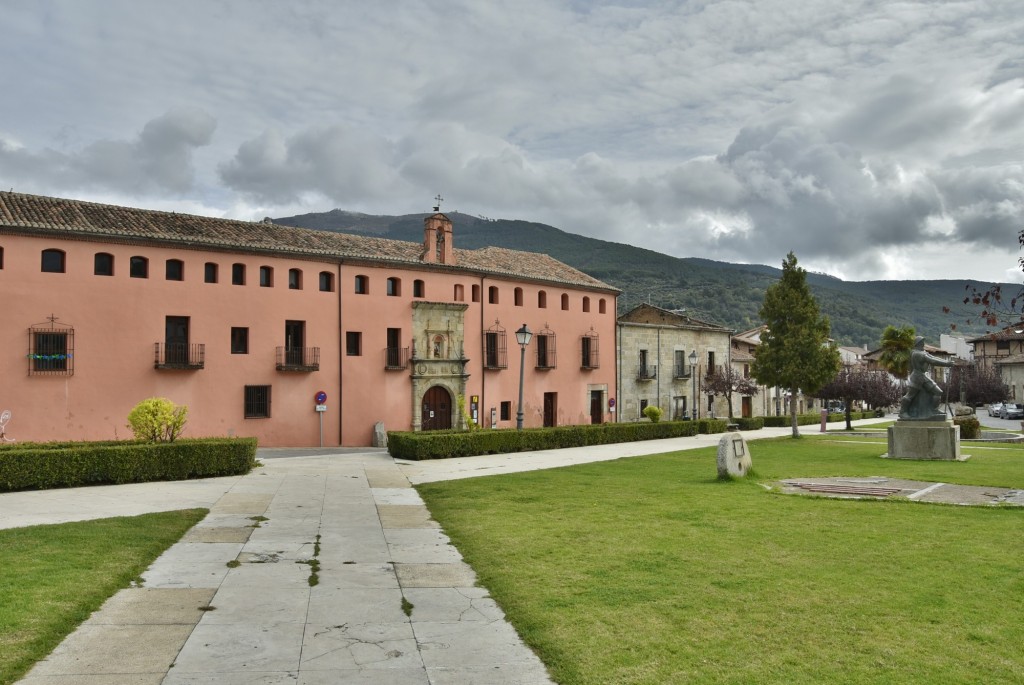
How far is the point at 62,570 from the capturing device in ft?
28.1

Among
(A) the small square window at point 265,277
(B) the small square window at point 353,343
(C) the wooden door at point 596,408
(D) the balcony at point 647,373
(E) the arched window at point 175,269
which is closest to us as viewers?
(E) the arched window at point 175,269

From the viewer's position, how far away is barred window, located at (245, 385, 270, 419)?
31.4m

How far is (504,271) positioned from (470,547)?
101 ft

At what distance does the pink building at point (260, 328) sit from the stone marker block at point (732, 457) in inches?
803

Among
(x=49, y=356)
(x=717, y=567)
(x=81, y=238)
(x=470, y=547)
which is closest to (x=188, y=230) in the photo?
(x=81, y=238)

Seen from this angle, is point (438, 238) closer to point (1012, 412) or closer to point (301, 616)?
point (301, 616)

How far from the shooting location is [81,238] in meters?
27.5

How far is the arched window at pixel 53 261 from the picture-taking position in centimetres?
2711

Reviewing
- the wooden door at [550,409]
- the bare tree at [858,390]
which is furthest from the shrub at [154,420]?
the bare tree at [858,390]

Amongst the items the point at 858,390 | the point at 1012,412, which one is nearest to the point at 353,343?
the point at 858,390

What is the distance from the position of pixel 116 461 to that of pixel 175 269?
13.3 metres

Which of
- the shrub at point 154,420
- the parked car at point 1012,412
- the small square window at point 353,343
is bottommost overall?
the parked car at point 1012,412

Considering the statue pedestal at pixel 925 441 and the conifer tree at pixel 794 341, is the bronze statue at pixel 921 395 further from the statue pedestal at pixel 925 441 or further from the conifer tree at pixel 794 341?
the conifer tree at pixel 794 341

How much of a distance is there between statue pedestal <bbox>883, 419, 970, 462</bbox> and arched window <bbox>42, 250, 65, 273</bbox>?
97.4 feet
